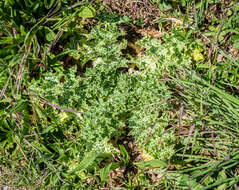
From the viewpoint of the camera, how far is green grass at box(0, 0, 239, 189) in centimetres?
219

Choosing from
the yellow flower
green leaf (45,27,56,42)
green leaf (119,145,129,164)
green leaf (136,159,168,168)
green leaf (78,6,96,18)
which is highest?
green leaf (78,6,96,18)

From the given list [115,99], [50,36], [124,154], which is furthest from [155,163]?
[50,36]

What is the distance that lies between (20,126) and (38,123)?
0.57ft

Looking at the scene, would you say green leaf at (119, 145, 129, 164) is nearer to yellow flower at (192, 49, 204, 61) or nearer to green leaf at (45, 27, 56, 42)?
yellow flower at (192, 49, 204, 61)

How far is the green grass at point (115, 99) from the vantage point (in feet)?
7.18

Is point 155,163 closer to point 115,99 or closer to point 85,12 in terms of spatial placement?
point 115,99

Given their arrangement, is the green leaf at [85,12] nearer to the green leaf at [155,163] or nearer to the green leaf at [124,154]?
the green leaf at [124,154]

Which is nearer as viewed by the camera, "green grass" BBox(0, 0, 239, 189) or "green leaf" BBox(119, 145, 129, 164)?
"green grass" BBox(0, 0, 239, 189)

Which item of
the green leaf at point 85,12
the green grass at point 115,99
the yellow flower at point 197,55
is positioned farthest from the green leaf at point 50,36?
the yellow flower at point 197,55

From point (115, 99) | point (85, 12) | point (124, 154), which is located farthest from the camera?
point (85, 12)

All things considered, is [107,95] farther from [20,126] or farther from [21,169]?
[21,169]

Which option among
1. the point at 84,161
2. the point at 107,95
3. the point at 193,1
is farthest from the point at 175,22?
the point at 84,161

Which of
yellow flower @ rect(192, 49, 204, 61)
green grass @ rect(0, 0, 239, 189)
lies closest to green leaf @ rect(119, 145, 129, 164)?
green grass @ rect(0, 0, 239, 189)

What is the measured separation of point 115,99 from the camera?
2.18 m
